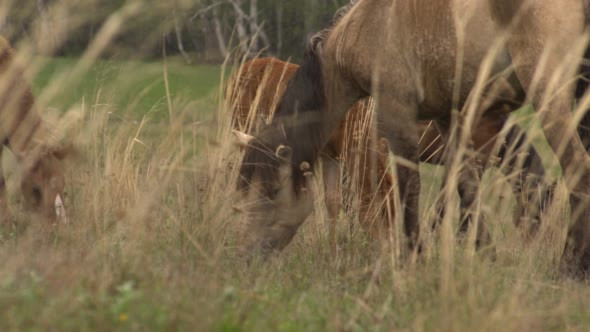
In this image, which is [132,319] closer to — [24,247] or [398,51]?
[24,247]

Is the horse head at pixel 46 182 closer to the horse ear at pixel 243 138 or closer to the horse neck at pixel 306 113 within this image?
the horse ear at pixel 243 138

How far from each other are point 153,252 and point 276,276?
77 cm

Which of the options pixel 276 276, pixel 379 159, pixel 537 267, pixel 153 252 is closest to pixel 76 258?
pixel 153 252

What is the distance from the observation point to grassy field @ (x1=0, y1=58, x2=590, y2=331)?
3.64 m

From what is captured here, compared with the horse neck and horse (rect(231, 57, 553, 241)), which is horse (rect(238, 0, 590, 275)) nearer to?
the horse neck

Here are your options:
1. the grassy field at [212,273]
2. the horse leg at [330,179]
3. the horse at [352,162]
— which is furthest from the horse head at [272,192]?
the horse leg at [330,179]

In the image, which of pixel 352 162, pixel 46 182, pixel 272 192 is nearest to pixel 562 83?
pixel 272 192

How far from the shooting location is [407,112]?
19.5 ft

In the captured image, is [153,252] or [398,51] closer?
[153,252]

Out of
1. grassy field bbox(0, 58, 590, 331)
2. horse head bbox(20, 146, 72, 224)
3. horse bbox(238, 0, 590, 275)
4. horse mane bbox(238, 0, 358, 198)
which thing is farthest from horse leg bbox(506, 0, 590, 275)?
horse head bbox(20, 146, 72, 224)

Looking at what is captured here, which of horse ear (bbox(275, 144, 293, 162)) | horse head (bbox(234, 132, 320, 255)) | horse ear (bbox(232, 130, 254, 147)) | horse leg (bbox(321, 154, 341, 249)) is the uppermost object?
horse ear (bbox(232, 130, 254, 147))

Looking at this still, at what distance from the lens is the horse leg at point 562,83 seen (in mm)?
5078

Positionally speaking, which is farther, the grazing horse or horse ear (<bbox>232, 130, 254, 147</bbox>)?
the grazing horse

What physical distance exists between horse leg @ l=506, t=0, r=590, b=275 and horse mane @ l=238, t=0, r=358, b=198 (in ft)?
5.25
